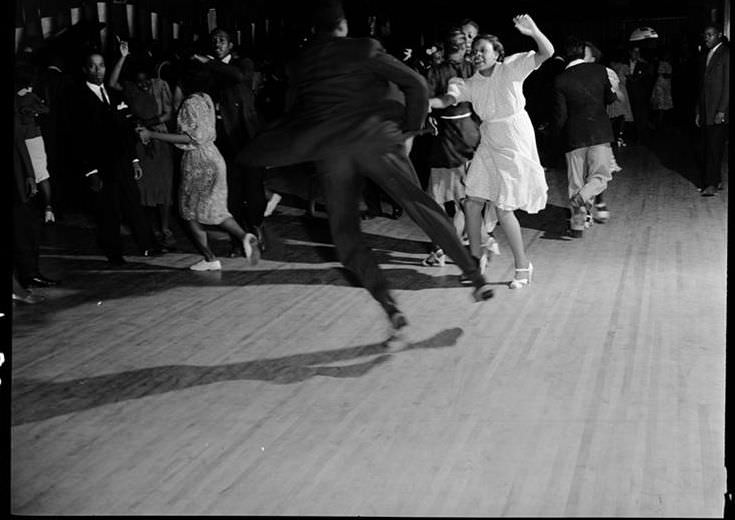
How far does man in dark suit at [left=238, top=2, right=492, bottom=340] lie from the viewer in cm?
444

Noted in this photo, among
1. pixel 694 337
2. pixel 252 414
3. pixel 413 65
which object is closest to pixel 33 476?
pixel 252 414

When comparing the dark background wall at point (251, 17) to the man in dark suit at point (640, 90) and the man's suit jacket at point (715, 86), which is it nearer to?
the man's suit jacket at point (715, 86)

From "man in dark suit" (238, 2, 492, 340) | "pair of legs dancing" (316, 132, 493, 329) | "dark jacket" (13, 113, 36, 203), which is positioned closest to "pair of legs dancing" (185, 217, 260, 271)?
"dark jacket" (13, 113, 36, 203)

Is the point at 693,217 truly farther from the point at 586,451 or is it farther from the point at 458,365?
the point at 586,451

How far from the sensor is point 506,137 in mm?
6406

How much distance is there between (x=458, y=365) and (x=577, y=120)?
143 inches

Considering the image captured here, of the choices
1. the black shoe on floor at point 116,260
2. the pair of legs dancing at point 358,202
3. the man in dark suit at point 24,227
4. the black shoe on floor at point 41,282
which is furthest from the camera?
the black shoe on floor at point 116,260

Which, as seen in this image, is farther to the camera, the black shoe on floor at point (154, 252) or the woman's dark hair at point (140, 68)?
the woman's dark hair at point (140, 68)

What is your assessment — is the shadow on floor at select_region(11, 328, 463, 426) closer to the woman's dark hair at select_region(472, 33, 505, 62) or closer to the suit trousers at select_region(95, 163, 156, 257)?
the woman's dark hair at select_region(472, 33, 505, 62)

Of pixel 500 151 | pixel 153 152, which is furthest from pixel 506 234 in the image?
pixel 153 152

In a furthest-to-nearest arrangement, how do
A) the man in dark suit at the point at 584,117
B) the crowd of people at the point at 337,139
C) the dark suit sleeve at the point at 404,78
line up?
the man in dark suit at the point at 584,117 < the crowd of people at the point at 337,139 < the dark suit sleeve at the point at 404,78

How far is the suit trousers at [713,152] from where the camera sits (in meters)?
9.99

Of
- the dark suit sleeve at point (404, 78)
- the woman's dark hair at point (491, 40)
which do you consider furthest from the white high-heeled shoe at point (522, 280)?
the dark suit sleeve at point (404, 78)

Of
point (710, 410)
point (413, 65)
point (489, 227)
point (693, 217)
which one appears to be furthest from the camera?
point (693, 217)
